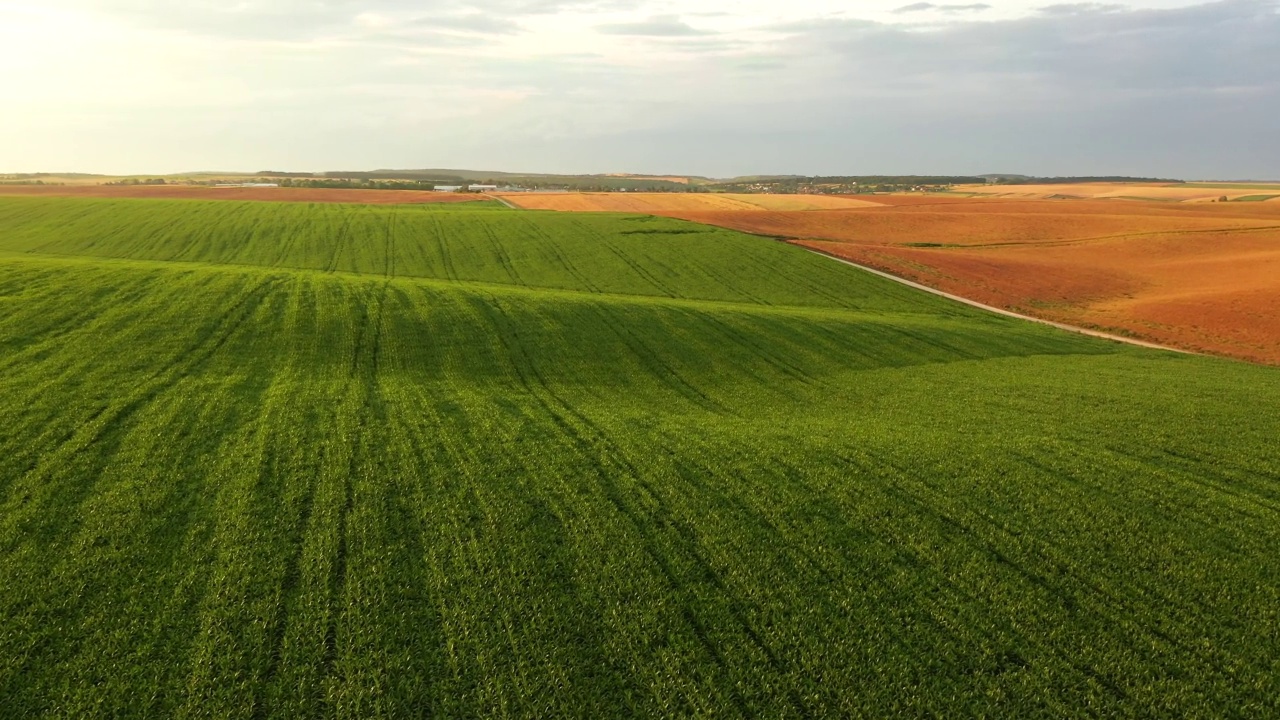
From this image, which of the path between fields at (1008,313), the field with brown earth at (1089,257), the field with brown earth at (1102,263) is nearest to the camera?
the path between fields at (1008,313)

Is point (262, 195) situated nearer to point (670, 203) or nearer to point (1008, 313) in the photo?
point (670, 203)

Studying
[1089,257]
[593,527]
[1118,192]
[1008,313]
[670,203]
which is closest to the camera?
[593,527]

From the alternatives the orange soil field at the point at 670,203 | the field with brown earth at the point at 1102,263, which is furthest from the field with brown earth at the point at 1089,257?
the orange soil field at the point at 670,203

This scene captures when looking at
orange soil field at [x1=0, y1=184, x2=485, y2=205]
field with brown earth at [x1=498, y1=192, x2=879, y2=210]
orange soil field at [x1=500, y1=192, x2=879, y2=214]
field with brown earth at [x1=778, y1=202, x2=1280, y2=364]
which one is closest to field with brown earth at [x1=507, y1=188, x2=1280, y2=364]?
field with brown earth at [x1=778, y1=202, x2=1280, y2=364]

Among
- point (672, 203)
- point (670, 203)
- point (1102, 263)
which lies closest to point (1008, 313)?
point (1102, 263)

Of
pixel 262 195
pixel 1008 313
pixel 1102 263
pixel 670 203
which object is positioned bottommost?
pixel 1008 313

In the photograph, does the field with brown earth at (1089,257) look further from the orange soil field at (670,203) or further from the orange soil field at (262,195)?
the orange soil field at (262,195)

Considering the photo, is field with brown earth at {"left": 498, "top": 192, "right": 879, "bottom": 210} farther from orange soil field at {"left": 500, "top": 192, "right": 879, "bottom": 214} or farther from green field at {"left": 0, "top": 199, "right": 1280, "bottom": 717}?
green field at {"left": 0, "top": 199, "right": 1280, "bottom": 717}

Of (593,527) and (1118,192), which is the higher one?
(1118,192)
